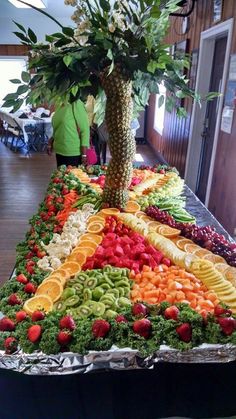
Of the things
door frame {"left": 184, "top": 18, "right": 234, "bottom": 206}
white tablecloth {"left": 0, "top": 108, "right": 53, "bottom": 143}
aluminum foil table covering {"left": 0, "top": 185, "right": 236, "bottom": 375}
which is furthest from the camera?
white tablecloth {"left": 0, "top": 108, "right": 53, "bottom": 143}

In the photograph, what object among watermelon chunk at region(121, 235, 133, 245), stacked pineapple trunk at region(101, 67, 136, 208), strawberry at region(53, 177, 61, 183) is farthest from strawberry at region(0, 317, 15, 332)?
strawberry at region(53, 177, 61, 183)

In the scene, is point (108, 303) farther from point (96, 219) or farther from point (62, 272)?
point (96, 219)

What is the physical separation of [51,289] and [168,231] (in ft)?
2.44

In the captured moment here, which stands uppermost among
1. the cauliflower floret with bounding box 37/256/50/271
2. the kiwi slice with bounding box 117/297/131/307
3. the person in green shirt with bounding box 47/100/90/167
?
the person in green shirt with bounding box 47/100/90/167

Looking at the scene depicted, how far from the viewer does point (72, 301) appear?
1311mm

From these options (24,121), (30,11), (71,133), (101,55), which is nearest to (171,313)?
(101,55)

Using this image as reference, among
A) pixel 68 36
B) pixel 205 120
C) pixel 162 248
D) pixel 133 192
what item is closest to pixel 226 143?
pixel 205 120

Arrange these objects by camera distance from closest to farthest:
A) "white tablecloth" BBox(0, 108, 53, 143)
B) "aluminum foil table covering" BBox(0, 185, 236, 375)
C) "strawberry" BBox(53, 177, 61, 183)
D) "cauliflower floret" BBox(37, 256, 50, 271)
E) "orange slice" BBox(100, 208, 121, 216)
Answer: "aluminum foil table covering" BBox(0, 185, 236, 375) → "cauliflower floret" BBox(37, 256, 50, 271) → "orange slice" BBox(100, 208, 121, 216) → "strawberry" BBox(53, 177, 61, 183) → "white tablecloth" BBox(0, 108, 53, 143)

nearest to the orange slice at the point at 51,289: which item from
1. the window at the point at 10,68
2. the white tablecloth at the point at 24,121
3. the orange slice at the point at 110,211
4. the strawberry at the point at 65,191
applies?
the orange slice at the point at 110,211

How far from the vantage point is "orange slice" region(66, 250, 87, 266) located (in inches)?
61.7

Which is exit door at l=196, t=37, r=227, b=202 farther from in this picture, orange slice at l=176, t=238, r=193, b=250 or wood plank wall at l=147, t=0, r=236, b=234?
orange slice at l=176, t=238, r=193, b=250

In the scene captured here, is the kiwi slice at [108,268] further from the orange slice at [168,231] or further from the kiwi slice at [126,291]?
the orange slice at [168,231]

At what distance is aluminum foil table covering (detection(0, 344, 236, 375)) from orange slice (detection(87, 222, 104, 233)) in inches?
31.9

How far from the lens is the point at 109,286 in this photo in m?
1.38
